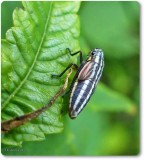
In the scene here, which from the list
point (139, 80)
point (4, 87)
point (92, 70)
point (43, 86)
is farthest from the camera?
point (139, 80)

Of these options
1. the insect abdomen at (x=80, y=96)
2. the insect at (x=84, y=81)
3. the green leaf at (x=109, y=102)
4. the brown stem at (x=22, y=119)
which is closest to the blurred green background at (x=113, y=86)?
the green leaf at (x=109, y=102)

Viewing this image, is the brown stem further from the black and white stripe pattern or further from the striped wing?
the striped wing

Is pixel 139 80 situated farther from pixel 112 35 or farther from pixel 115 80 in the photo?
pixel 112 35

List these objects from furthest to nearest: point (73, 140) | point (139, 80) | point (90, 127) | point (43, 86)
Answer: point (139, 80) < point (90, 127) < point (73, 140) < point (43, 86)

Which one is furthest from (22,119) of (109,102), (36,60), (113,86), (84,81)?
(113,86)

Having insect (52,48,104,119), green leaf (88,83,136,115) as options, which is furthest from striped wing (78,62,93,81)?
green leaf (88,83,136,115)

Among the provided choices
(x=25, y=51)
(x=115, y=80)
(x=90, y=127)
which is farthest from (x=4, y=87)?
(x=115, y=80)

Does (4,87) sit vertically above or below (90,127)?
above
